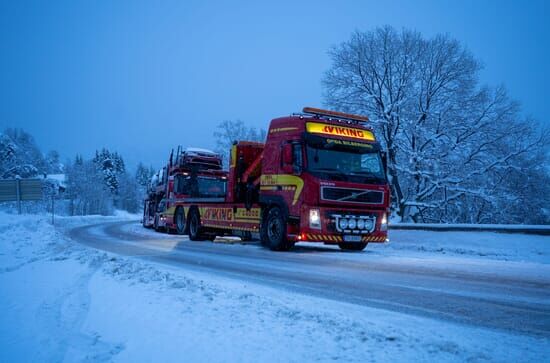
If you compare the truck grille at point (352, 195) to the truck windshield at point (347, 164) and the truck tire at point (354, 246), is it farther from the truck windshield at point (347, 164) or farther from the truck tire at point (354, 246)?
the truck tire at point (354, 246)

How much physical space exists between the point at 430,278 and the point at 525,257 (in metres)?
5.83

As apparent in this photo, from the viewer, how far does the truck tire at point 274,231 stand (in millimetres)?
11930

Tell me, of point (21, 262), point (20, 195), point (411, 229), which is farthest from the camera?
point (20, 195)

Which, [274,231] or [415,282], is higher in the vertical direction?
[274,231]

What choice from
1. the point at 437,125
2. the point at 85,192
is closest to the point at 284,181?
the point at 437,125

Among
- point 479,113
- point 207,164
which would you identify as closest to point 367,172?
point 207,164

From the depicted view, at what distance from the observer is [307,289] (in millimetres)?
6086

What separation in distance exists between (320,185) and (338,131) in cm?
185

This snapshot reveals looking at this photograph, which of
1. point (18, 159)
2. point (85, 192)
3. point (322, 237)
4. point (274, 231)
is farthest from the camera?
point (85, 192)

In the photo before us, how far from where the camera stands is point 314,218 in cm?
1116

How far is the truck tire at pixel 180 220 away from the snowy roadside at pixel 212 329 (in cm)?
1311

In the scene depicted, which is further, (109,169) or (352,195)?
(109,169)

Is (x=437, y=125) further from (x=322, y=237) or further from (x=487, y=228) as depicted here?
(x=322, y=237)

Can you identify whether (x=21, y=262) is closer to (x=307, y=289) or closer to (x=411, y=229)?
(x=307, y=289)
